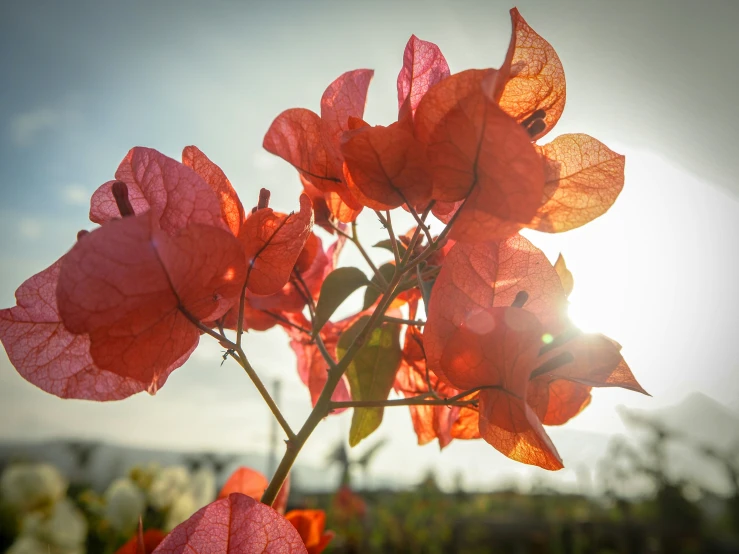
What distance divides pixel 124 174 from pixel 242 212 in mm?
94

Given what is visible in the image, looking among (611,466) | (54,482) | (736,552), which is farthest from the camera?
(611,466)

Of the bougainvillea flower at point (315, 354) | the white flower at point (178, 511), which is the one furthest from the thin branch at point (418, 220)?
the white flower at point (178, 511)

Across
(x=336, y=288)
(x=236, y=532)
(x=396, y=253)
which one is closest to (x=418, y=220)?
(x=396, y=253)

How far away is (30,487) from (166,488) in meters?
0.30

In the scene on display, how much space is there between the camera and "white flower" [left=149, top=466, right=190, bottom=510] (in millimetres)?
1307

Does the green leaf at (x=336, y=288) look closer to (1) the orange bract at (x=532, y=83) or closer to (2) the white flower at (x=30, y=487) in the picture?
(1) the orange bract at (x=532, y=83)

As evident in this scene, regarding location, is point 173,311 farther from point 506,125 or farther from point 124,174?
point 506,125

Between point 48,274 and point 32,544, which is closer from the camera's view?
point 48,274

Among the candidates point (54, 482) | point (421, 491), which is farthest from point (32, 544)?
point (421, 491)

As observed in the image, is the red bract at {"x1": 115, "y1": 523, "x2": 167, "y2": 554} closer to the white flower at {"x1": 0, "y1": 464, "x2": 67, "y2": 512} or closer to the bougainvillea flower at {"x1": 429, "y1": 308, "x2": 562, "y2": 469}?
the bougainvillea flower at {"x1": 429, "y1": 308, "x2": 562, "y2": 469}

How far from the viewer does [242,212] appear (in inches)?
16.8

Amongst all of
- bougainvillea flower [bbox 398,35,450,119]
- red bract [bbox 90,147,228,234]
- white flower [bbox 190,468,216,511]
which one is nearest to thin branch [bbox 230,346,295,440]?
red bract [bbox 90,147,228,234]

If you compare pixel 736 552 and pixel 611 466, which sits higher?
pixel 611 466

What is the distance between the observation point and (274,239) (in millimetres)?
412
